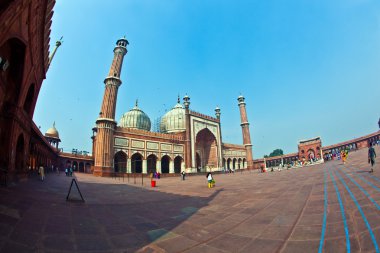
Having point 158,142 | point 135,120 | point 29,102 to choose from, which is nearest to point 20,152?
point 29,102

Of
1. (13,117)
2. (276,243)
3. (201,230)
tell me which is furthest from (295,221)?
(13,117)

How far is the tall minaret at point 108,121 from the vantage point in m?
24.6

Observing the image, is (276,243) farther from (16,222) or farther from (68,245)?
(16,222)

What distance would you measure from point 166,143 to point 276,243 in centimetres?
3170

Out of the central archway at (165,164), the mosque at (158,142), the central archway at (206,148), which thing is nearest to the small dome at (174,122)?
A: the mosque at (158,142)

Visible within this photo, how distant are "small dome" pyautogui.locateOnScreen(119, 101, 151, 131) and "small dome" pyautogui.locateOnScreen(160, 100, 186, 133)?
4264 mm

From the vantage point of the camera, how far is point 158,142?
33.3 metres

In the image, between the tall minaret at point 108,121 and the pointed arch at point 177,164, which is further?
the pointed arch at point 177,164

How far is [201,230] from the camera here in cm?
385

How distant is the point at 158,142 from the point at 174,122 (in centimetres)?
1060

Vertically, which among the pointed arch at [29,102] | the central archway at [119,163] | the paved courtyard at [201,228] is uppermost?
the pointed arch at [29,102]

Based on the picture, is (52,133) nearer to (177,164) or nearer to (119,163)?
(119,163)

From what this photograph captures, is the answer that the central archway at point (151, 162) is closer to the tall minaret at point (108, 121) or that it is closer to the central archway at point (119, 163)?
the central archway at point (119, 163)

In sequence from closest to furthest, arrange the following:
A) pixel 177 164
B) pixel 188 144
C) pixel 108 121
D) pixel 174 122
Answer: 1. pixel 108 121
2. pixel 188 144
3. pixel 177 164
4. pixel 174 122
